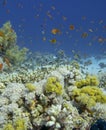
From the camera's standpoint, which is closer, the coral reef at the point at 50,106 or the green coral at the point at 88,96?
the coral reef at the point at 50,106

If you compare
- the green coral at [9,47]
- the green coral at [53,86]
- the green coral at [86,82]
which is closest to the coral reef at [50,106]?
the green coral at [53,86]

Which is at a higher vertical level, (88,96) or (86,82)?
(86,82)

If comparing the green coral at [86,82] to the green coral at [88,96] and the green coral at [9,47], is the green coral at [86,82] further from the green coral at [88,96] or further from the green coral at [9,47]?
the green coral at [9,47]

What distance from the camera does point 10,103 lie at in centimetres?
643

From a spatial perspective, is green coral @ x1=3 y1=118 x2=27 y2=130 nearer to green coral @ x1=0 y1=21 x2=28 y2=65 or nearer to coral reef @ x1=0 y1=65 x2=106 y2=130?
coral reef @ x1=0 y1=65 x2=106 y2=130

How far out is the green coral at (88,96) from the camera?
651 cm

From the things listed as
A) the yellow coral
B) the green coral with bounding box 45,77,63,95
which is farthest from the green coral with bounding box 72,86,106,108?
the yellow coral

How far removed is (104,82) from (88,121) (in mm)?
5261

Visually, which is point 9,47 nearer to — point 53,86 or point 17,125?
point 53,86

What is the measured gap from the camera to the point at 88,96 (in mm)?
6648

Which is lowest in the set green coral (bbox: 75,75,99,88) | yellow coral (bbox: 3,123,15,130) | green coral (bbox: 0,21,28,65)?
yellow coral (bbox: 3,123,15,130)

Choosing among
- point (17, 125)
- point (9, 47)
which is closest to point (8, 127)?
point (17, 125)

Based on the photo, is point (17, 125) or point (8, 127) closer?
point (8, 127)

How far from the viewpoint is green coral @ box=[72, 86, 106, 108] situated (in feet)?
21.4
